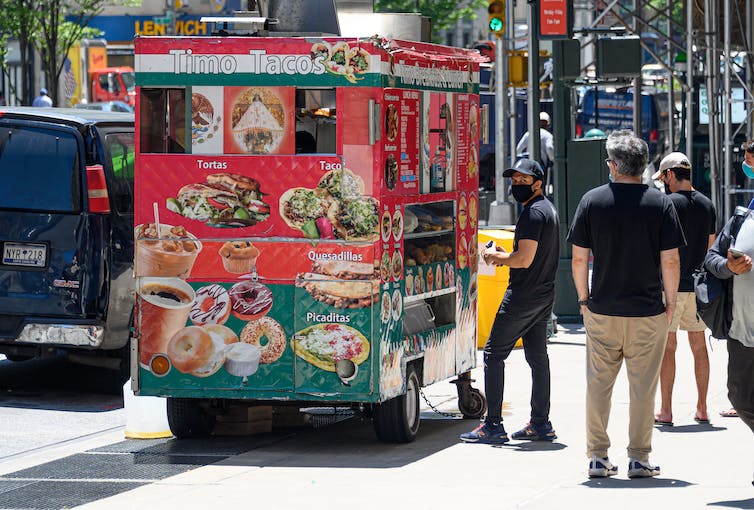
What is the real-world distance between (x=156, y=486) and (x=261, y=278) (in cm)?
147

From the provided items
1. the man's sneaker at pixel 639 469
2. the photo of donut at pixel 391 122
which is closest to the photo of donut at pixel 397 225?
the photo of donut at pixel 391 122

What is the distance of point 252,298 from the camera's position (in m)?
8.80

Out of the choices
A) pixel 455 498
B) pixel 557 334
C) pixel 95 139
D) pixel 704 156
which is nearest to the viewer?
pixel 455 498

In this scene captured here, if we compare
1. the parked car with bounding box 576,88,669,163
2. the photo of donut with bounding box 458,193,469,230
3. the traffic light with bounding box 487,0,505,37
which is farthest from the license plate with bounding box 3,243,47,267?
the parked car with bounding box 576,88,669,163

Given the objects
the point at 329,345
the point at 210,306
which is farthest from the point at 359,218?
the point at 210,306

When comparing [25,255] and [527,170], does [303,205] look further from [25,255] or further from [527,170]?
[25,255]

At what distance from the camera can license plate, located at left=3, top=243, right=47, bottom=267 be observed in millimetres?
10930

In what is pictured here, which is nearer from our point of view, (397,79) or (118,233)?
(397,79)

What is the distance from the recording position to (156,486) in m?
7.90

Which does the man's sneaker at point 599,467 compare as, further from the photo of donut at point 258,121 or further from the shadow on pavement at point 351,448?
the photo of donut at point 258,121

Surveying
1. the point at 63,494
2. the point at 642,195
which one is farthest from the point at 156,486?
the point at 642,195

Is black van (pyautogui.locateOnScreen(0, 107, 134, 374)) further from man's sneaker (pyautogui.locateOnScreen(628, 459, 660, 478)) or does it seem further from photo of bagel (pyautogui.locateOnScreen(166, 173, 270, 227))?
man's sneaker (pyautogui.locateOnScreen(628, 459, 660, 478))

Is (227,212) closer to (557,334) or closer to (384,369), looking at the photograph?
(384,369)

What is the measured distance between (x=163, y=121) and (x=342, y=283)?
1.50m
